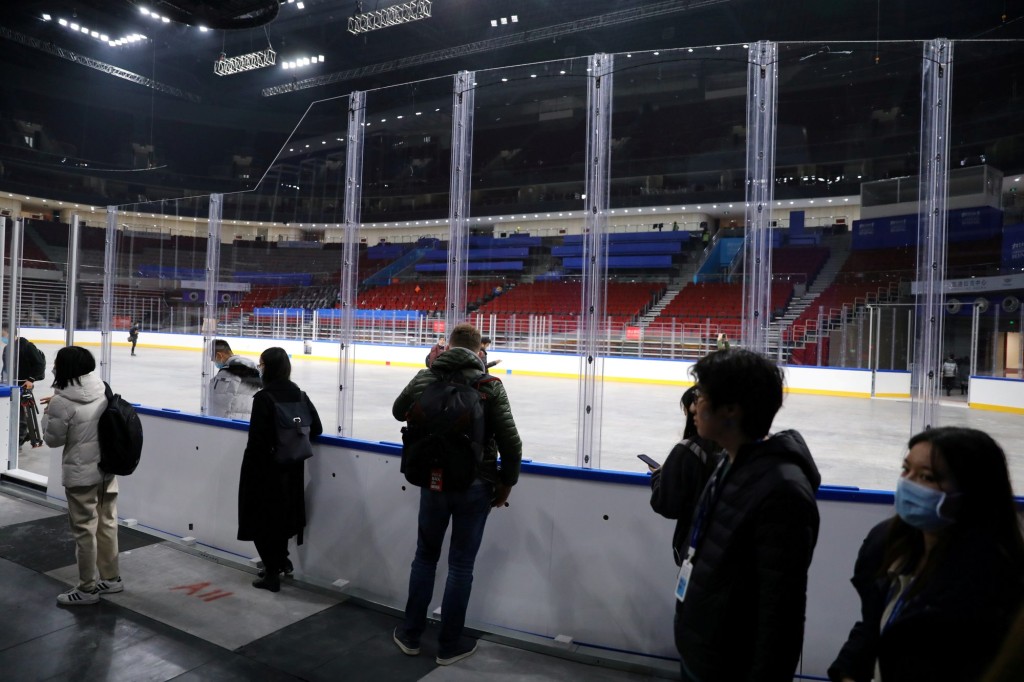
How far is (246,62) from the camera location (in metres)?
16.5

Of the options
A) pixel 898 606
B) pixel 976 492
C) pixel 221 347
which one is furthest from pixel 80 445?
pixel 976 492

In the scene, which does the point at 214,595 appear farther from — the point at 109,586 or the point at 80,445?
the point at 80,445

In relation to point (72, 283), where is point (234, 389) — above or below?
below

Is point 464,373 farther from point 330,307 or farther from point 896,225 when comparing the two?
point 896,225

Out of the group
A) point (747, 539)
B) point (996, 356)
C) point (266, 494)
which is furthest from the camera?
point (996, 356)

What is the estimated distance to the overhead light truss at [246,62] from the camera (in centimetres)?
1572

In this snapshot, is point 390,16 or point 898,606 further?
point 390,16

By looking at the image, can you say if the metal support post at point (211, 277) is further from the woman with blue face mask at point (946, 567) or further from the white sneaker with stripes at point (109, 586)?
the woman with blue face mask at point (946, 567)

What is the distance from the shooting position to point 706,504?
1337 millimetres

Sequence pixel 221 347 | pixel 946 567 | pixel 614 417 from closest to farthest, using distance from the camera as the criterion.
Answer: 1. pixel 946 567
2. pixel 221 347
3. pixel 614 417

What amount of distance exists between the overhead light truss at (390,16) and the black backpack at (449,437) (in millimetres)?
12340

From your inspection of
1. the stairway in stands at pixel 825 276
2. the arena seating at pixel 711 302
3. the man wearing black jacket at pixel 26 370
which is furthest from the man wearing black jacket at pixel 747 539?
the man wearing black jacket at pixel 26 370

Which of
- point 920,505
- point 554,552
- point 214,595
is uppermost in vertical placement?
point 920,505

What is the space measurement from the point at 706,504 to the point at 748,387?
10.2 inches
